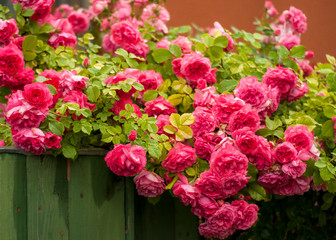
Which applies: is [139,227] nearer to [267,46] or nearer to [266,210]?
[266,210]

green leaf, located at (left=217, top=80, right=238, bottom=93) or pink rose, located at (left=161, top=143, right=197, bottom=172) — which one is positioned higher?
green leaf, located at (left=217, top=80, right=238, bottom=93)

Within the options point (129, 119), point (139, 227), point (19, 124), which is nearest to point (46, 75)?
point (19, 124)

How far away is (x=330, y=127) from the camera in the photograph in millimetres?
1977

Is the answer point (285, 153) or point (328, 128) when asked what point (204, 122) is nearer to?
point (285, 153)

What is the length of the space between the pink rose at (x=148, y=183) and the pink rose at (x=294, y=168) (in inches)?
18.8

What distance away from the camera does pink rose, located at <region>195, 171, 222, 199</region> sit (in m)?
1.70

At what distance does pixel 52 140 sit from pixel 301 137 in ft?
3.13

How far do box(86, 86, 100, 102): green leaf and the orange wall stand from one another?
210cm

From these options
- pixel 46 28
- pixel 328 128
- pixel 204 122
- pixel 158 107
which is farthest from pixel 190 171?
pixel 46 28

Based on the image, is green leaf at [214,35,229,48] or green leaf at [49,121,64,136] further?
green leaf at [214,35,229,48]

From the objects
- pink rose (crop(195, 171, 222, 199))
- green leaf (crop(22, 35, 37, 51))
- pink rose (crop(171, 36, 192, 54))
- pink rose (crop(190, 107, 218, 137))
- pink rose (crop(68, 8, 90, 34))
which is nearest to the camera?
pink rose (crop(195, 171, 222, 199))

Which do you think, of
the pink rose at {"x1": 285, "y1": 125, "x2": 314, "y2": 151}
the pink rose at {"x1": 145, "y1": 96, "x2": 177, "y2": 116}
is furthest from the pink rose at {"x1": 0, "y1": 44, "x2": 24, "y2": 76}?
the pink rose at {"x1": 285, "y1": 125, "x2": 314, "y2": 151}

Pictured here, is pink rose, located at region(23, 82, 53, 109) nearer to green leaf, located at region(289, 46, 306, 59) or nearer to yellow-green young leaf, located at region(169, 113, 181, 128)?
yellow-green young leaf, located at region(169, 113, 181, 128)

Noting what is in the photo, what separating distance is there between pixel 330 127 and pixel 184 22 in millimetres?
2060
